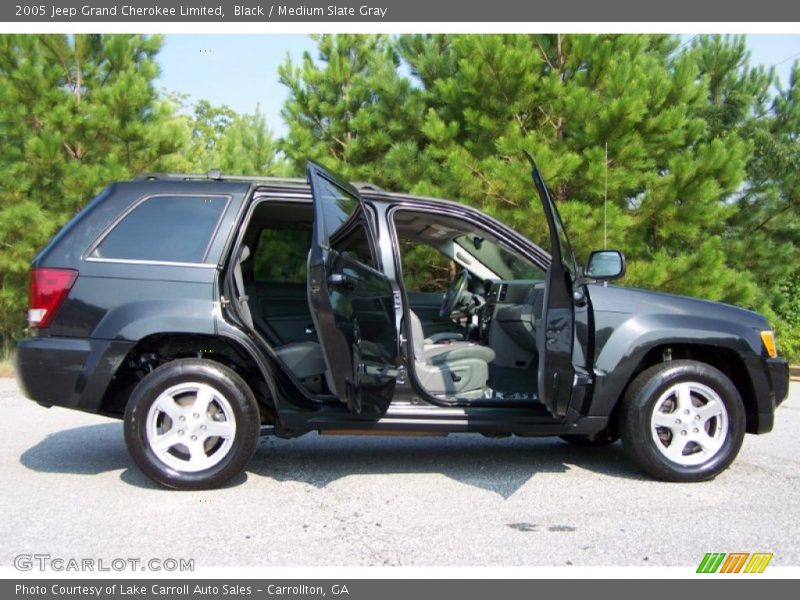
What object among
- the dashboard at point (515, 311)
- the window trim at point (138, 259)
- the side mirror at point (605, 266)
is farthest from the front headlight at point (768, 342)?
the window trim at point (138, 259)

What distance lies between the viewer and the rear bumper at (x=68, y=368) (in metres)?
4.48

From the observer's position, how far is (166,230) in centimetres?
473

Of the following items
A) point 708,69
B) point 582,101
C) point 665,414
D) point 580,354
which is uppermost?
point 708,69

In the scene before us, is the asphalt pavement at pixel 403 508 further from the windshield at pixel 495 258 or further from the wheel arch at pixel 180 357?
the windshield at pixel 495 258

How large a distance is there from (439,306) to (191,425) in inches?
100

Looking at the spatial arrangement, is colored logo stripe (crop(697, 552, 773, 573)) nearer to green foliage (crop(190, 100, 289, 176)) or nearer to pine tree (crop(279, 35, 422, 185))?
pine tree (crop(279, 35, 422, 185))

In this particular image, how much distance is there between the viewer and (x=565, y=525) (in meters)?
4.01

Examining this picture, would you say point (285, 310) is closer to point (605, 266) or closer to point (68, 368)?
point (68, 368)

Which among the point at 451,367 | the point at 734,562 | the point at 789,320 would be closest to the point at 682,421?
the point at 734,562

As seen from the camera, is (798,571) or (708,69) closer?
(798,571)

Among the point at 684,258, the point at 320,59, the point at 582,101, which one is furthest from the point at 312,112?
the point at 684,258

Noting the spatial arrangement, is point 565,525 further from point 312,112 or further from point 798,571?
point 312,112

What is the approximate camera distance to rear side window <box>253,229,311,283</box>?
613 centimetres

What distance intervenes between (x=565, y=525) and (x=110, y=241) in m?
3.08
